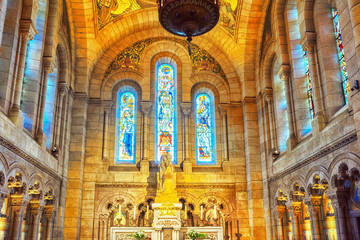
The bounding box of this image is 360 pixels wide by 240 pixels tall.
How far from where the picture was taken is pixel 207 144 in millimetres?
17344

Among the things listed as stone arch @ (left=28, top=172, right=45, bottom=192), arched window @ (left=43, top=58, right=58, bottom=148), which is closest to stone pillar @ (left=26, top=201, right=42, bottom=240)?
stone arch @ (left=28, top=172, right=45, bottom=192)

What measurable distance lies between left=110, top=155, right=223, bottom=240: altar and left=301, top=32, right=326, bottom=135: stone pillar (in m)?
5.42

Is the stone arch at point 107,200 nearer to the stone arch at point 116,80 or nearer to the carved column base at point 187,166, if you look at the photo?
the carved column base at point 187,166

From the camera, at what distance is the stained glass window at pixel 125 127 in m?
16.7

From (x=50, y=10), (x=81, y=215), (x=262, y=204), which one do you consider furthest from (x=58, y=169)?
(x=262, y=204)

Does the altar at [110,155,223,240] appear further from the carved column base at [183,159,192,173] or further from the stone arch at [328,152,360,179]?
the stone arch at [328,152,360,179]

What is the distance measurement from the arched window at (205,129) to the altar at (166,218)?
6.94 ft

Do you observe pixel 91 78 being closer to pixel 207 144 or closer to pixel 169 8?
pixel 207 144

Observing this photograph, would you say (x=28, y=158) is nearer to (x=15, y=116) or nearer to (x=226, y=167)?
(x=15, y=116)

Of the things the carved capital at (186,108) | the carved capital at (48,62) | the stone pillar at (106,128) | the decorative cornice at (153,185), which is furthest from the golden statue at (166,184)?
the carved capital at (48,62)

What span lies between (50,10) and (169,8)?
605 centimetres

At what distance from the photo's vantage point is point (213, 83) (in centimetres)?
1783

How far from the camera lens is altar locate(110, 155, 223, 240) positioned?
44.8ft

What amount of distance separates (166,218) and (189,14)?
320 inches
